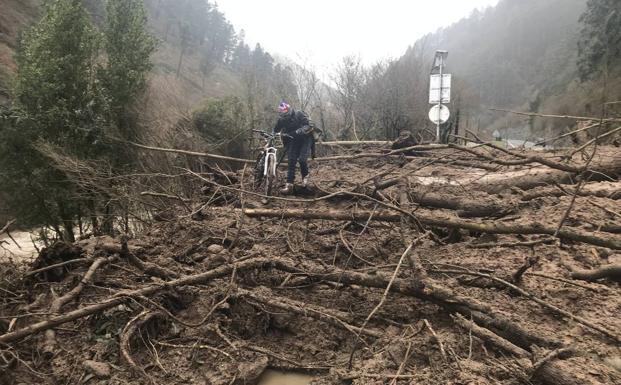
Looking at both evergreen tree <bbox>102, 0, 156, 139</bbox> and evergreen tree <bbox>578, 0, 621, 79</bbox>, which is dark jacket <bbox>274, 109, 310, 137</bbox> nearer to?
evergreen tree <bbox>102, 0, 156, 139</bbox>

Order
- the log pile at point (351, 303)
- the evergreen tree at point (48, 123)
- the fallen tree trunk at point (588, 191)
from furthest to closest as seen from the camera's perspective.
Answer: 1. the evergreen tree at point (48, 123)
2. the fallen tree trunk at point (588, 191)
3. the log pile at point (351, 303)

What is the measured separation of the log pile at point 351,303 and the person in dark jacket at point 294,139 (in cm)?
193

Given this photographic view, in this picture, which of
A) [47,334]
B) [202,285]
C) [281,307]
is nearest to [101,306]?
[47,334]

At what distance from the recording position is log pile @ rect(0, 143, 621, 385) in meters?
2.63

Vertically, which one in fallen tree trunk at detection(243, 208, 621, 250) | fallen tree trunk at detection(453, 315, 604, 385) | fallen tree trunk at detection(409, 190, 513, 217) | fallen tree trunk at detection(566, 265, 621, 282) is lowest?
fallen tree trunk at detection(453, 315, 604, 385)

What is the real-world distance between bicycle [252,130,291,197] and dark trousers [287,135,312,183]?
0.64ft

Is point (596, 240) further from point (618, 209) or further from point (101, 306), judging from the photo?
point (101, 306)

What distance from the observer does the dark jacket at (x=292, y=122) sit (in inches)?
267

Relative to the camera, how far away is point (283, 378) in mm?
3053

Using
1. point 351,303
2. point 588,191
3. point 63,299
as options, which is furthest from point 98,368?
point 588,191

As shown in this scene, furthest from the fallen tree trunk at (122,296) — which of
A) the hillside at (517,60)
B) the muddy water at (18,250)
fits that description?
the hillside at (517,60)

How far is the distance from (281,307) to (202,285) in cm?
87

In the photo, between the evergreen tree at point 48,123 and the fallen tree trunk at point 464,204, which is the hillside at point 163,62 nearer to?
the evergreen tree at point 48,123

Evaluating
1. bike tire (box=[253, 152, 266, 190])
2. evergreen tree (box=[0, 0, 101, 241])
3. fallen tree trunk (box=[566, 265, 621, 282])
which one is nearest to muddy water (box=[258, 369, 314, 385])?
fallen tree trunk (box=[566, 265, 621, 282])
